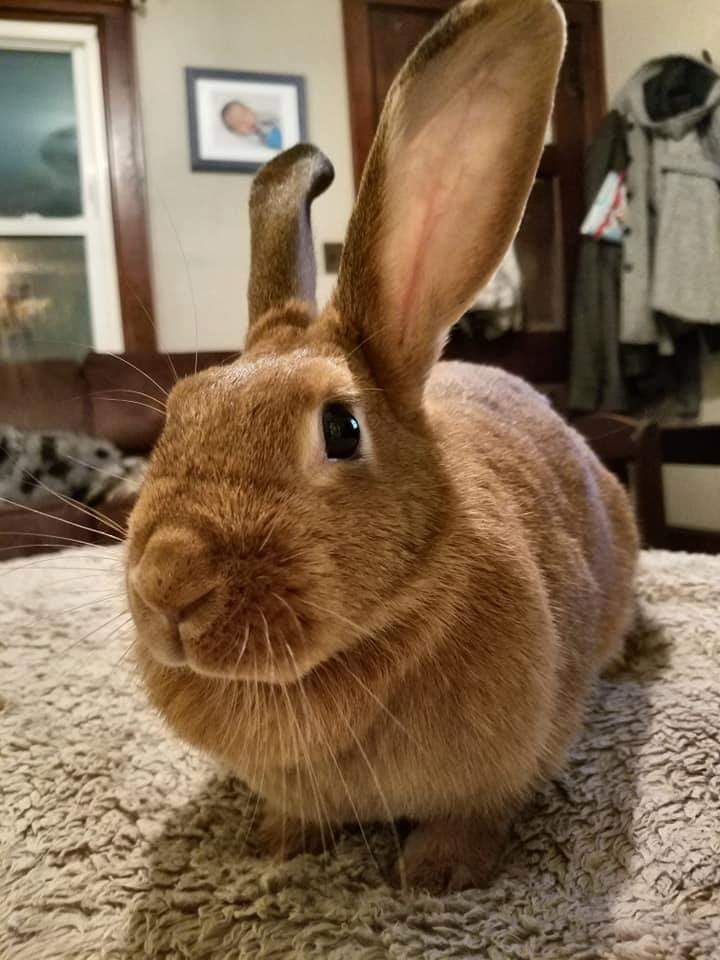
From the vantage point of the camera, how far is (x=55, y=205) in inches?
130

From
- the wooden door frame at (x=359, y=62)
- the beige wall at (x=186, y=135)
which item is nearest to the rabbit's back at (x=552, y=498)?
the beige wall at (x=186, y=135)

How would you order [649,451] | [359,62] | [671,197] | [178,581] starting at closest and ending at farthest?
[178,581] < [649,451] < [671,197] < [359,62]

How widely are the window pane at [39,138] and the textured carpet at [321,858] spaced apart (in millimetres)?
2880

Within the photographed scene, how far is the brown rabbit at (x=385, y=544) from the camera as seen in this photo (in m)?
0.50

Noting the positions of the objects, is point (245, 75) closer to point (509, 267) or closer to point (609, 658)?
point (509, 267)

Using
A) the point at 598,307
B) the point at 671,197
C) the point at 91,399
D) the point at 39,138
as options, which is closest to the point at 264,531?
the point at 91,399

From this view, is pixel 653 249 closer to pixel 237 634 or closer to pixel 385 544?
pixel 385 544

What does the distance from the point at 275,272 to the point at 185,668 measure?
0.39 meters

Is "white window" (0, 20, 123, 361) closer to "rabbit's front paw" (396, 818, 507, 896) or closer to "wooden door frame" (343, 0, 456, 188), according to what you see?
"wooden door frame" (343, 0, 456, 188)

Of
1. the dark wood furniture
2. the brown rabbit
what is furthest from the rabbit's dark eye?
the dark wood furniture

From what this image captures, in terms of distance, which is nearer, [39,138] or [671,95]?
[671,95]

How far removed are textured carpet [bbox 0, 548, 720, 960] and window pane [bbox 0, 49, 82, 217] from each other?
2.88 m

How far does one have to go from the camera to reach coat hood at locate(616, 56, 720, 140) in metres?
2.93

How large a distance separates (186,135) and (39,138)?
617mm
